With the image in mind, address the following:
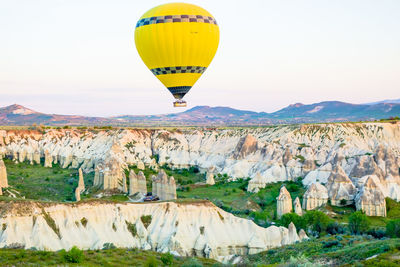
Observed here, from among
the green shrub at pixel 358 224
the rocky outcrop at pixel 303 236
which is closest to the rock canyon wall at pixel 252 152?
the green shrub at pixel 358 224

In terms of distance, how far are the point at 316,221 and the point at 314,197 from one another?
32.3 feet

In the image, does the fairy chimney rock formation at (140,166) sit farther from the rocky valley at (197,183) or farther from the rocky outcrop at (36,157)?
the rocky outcrop at (36,157)

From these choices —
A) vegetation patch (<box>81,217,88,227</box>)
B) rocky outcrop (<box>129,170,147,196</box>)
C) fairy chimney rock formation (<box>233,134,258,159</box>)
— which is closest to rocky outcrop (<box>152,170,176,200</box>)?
rocky outcrop (<box>129,170,147,196</box>)

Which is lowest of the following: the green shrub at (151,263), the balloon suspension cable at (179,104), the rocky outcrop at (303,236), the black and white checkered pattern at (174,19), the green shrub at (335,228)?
the green shrub at (335,228)

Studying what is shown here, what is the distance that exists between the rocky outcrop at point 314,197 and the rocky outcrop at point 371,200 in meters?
3.47

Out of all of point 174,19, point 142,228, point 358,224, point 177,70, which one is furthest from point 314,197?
point 174,19

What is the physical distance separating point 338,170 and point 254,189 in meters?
11.8

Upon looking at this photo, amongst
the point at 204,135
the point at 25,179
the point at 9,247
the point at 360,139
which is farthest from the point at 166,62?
the point at 204,135

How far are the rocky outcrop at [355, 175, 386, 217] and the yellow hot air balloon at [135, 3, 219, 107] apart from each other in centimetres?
2144

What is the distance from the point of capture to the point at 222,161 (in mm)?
84625

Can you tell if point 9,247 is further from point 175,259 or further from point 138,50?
point 138,50

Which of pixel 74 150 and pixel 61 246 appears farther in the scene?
pixel 74 150

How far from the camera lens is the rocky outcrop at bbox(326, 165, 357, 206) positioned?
54.0 meters

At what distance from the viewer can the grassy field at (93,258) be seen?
27.8m
